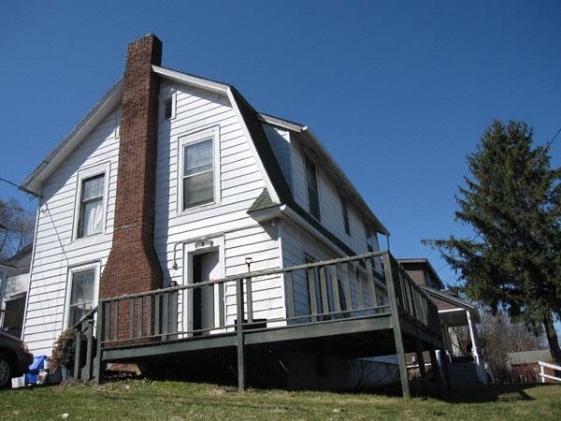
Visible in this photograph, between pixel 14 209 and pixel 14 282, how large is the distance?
15981mm

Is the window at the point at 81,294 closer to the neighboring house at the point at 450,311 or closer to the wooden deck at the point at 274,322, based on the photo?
the wooden deck at the point at 274,322

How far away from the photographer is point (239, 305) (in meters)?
8.38

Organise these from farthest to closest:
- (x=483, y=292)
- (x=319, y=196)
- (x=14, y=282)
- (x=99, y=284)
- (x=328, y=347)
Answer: (x=14, y=282), (x=483, y=292), (x=319, y=196), (x=99, y=284), (x=328, y=347)

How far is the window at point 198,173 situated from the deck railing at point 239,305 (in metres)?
2.23

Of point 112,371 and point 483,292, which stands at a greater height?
point 483,292

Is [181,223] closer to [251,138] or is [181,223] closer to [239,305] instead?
[251,138]

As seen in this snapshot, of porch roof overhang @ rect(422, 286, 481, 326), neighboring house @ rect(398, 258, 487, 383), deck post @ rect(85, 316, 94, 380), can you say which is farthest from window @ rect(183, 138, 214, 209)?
porch roof overhang @ rect(422, 286, 481, 326)

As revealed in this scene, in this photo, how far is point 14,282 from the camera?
23766mm

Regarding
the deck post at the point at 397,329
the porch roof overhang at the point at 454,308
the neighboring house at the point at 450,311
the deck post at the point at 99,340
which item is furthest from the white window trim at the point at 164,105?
the porch roof overhang at the point at 454,308

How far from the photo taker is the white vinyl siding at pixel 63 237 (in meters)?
12.3

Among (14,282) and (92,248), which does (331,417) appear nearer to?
(92,248)

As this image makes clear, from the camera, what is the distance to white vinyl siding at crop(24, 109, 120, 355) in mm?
12336

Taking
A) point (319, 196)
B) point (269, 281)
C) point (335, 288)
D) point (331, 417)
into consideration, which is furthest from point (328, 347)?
point (319, 196)

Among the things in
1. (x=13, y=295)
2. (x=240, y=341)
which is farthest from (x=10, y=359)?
(x=13, y=295)
